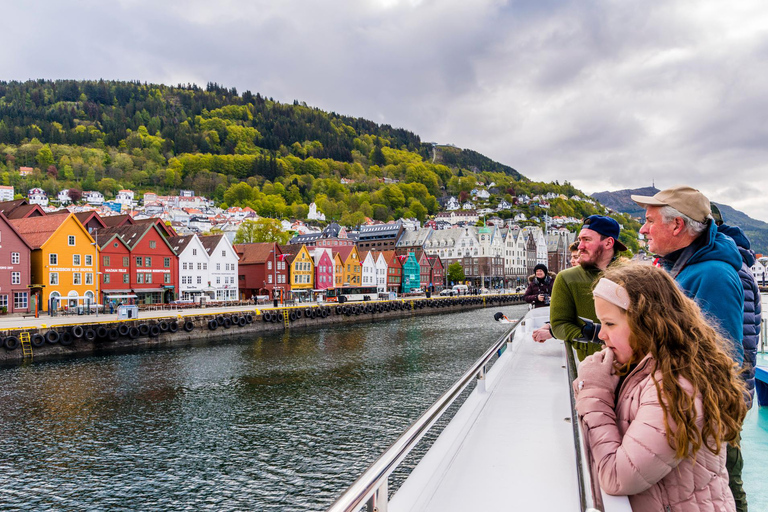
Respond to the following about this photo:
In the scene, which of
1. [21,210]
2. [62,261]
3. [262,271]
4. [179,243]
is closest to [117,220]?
[179,243]

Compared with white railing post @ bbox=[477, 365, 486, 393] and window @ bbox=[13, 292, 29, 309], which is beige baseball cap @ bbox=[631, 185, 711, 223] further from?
window @ bbox=[13, 292, 29, 309]

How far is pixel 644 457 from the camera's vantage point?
6.08 ft

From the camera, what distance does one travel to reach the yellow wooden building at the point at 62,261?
42250mm

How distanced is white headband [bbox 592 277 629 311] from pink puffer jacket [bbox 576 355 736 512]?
234 mm

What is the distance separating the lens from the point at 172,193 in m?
199

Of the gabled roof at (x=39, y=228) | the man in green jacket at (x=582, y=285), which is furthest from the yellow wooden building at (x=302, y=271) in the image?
the man in green jacket at (x=582, y=285)

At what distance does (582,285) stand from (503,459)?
1.63 metres

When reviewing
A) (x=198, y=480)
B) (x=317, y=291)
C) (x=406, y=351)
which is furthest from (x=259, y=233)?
(x=198, y=480)

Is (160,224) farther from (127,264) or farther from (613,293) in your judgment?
(613,293)

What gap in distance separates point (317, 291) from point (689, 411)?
67379mm


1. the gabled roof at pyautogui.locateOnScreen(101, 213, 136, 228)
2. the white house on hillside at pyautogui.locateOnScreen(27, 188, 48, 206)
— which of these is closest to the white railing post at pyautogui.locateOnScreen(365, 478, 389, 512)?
the gabled roof at pyautogui.locateOnScreen(101, 213, 136, 228)

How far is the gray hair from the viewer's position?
2.64 m

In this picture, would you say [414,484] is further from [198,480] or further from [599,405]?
[198,480]

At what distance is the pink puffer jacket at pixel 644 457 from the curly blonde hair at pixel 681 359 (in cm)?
4
